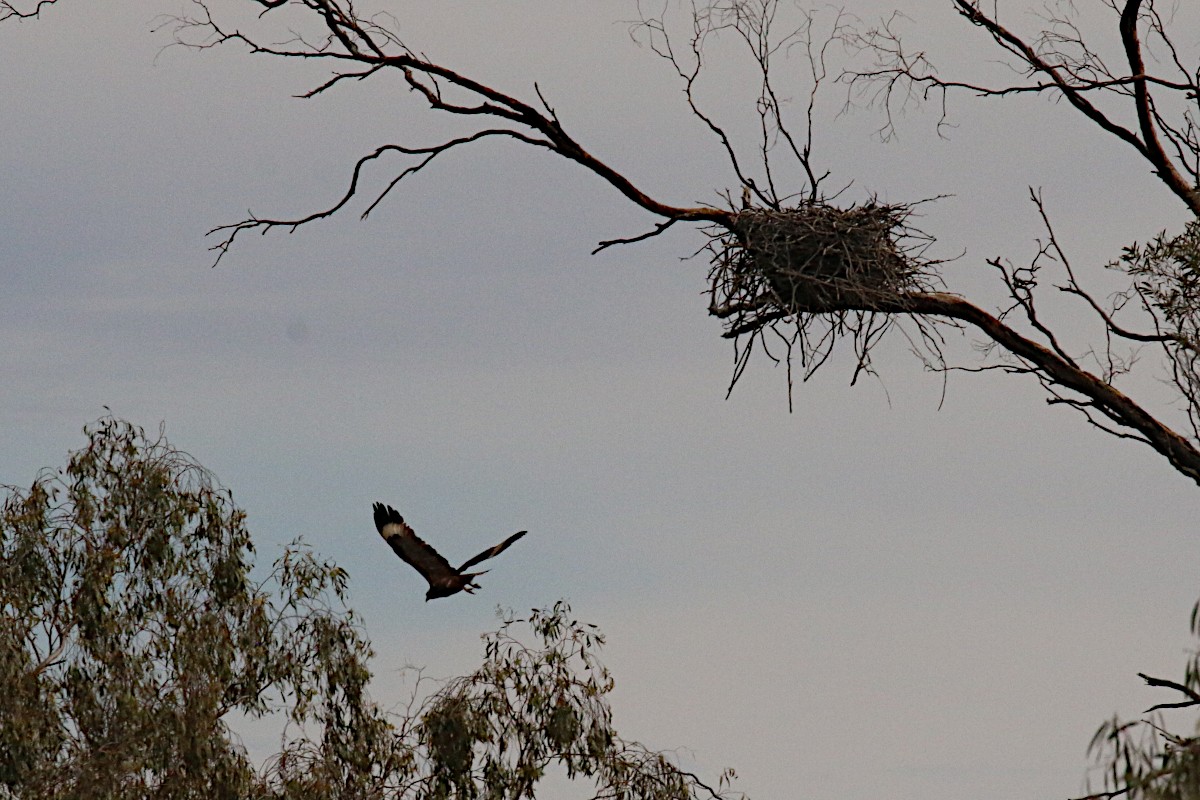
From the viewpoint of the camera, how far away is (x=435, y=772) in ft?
51.1

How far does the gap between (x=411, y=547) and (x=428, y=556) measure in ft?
0.47

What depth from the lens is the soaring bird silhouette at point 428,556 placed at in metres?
11.0

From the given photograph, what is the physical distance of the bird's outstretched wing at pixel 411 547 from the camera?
11078mm

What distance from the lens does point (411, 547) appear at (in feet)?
36.6

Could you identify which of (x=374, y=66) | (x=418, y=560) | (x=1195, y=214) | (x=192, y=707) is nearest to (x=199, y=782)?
(x=192, y=707)

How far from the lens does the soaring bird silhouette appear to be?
11000 millimetres

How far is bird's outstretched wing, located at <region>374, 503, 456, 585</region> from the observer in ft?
36.3

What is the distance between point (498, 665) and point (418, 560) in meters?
4.98

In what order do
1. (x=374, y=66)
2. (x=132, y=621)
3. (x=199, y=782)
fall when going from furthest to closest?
1. (x=132, y=621)
2. (x=199, y=782)
3. (x=374, y=66)

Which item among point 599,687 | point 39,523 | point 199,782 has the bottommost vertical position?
point 199,782

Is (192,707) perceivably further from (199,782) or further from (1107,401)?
(1107,401)

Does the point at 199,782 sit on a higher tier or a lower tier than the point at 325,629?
lower

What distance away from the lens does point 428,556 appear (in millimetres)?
11102

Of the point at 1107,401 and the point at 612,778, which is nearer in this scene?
the point at 1107,401
